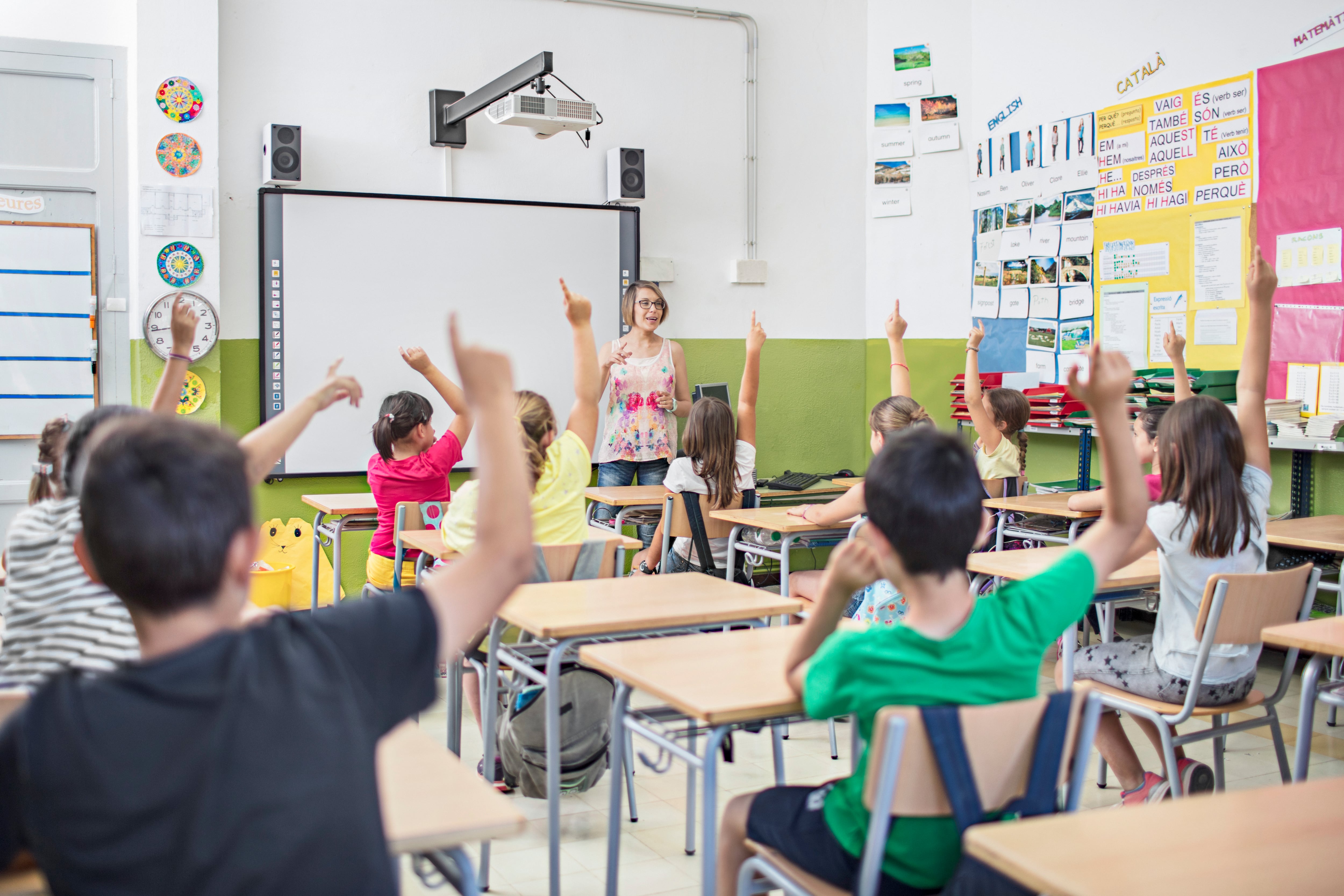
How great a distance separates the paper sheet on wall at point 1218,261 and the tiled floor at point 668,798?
1.74 metres

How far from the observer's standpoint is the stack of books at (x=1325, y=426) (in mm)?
4195

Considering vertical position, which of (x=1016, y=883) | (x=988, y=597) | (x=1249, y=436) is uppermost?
(x=1249, y=436)

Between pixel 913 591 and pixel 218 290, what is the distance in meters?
4.36

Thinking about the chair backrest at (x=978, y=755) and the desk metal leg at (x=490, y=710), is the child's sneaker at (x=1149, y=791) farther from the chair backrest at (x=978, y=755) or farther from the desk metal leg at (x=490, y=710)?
the desk metal leg at (x=490, y=710)

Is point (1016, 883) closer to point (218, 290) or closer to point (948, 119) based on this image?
point (218, 290)

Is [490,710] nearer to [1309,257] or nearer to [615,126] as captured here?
[1309,257]

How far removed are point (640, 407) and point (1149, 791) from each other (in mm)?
3284

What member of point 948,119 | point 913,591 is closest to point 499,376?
point 913,591

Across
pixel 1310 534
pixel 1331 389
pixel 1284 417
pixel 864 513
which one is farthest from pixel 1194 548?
pixel 1331 389

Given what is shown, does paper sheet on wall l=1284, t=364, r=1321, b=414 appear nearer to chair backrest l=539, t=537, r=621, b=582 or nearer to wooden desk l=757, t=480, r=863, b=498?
wooden desk l=757, t=480, r=863, b=498

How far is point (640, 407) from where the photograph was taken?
18.1 feet

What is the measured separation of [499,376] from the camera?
3.67ft

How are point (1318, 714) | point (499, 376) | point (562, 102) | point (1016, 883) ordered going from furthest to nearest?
1. point (562, 102)
2. point (1318, 714)
3. point (1016, 883)
4. point (499, 376)

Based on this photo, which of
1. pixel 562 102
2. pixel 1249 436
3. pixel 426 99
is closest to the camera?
pixel 1249 436
